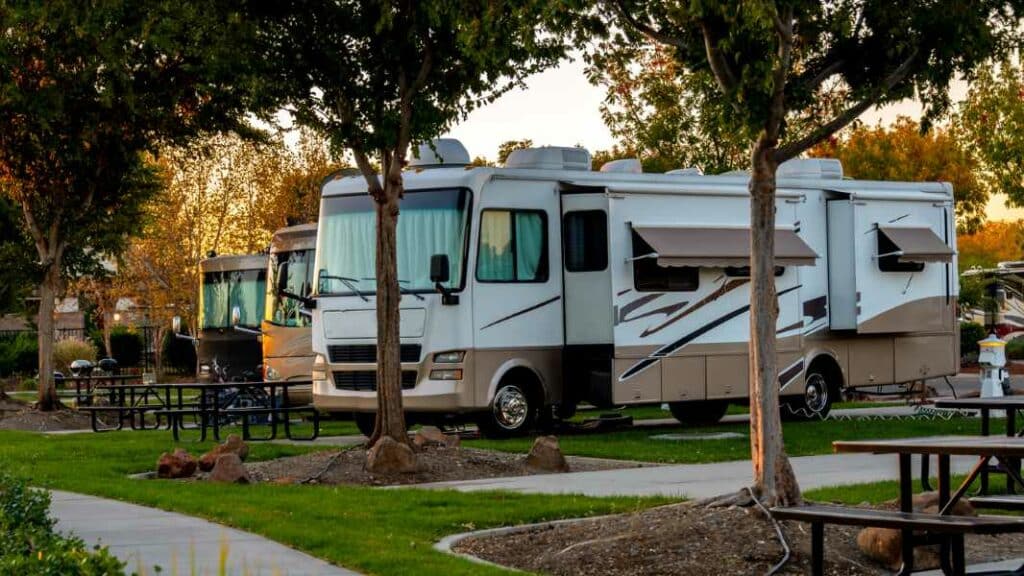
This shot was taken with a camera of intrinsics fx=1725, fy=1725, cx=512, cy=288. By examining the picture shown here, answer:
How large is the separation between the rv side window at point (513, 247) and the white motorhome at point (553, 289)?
0.8 inches

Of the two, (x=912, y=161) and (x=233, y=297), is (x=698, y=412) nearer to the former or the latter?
(x=233, y=297)

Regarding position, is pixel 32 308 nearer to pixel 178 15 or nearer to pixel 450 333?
pixel 450 333

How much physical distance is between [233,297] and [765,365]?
2256cm

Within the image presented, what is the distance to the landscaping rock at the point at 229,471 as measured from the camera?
1617 cm

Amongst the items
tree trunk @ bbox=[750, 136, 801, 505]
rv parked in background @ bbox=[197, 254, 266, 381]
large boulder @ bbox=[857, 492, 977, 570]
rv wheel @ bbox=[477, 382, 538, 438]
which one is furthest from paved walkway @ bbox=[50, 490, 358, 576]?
rv parked in background @ bbox=[197, 254, 266, 381]

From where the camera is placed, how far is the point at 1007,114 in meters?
37.4

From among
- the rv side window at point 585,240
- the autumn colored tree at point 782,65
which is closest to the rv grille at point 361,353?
the rv side window at point 585,240

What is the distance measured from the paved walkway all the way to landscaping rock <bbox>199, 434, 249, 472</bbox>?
3.27 meters

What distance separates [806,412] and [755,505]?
1436 cm

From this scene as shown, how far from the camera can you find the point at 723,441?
21.3 meters

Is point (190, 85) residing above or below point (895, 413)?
above

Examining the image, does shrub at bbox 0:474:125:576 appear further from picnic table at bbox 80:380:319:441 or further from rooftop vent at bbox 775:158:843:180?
rooftop vent at bbox 775:158:843:180

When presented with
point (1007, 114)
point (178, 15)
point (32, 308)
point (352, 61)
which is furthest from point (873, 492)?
point (32, 308)

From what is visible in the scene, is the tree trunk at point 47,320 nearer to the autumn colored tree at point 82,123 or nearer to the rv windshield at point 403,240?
the autumn colored tree at point 82,123
